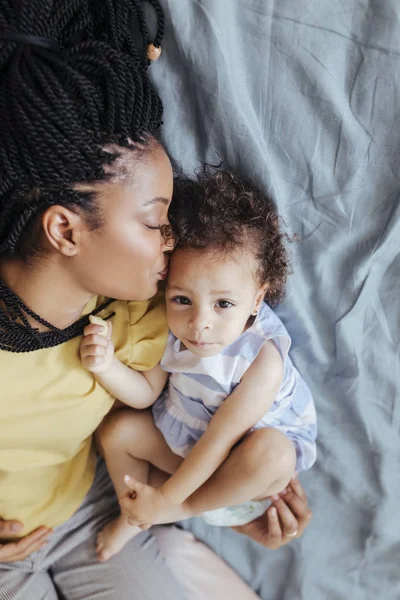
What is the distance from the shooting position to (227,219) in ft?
2.82

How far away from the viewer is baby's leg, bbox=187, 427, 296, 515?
920 millimetres

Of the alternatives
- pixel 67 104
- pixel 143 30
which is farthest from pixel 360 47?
pixel 67 104

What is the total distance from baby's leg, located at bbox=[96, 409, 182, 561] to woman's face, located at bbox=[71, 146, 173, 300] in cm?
34

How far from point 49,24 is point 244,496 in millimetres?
799

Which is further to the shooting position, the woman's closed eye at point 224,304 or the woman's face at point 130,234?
the woman's closed eye at point 224,304

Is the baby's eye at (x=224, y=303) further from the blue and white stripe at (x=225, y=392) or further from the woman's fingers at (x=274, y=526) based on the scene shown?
the woman's fingers at (x=274, y=526)

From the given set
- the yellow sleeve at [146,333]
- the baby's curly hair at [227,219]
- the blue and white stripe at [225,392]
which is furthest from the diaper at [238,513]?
the baby's curly hair at [227,219]

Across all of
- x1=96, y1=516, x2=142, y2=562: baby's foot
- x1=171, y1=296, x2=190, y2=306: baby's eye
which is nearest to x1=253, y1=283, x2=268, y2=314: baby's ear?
x1=171, y1=296, x2=190, y2=306: baby's eye

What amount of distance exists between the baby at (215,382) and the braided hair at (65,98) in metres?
0.18

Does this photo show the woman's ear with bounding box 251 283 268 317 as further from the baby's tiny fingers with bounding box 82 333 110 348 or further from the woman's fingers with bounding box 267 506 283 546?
the woman's fingers with bounding box 267 506 283 546

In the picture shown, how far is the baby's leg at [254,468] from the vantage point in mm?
920

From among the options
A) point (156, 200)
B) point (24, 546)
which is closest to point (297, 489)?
point (24, 546)

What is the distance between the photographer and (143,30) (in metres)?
0.77

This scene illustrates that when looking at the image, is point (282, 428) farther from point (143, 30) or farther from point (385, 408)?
point (143, 30)
